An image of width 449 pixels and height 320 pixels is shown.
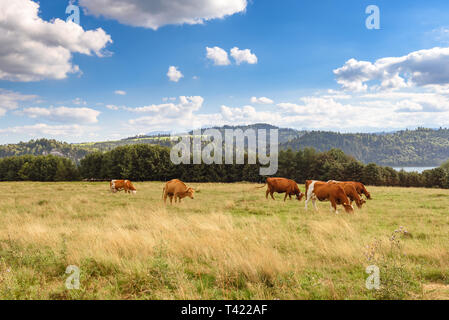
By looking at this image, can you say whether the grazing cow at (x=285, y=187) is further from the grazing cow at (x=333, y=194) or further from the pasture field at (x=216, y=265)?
the pasture field at (x=216, y=265)

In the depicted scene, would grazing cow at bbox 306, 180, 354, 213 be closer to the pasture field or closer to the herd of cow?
the herd of cow

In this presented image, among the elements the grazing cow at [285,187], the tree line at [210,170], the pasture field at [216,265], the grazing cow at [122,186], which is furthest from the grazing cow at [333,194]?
the tree line at [210,170]

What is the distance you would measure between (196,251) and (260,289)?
2470mm

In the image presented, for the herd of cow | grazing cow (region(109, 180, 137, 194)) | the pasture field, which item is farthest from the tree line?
the pasture field

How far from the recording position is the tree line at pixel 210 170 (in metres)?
66.8

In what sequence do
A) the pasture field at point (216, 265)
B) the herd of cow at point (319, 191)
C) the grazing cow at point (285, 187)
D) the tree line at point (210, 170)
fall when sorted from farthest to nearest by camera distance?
the tree line at point (210, 170)
the grazing cow at point (285, 187)
the herd of cow at point (319, 191)
the pasture field at point (216, 265)

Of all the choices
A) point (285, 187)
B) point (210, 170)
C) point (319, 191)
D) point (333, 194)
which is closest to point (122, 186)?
point (285, 187)

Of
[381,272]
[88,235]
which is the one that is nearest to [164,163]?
[88,235]

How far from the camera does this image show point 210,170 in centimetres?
7369

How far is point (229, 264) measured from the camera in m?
5.41

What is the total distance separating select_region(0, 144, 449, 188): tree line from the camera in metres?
66.8

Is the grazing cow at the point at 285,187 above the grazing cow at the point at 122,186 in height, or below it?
above

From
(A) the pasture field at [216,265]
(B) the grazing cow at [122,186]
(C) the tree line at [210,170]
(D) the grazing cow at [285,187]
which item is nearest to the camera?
(A) the pasture field at [216,265]
